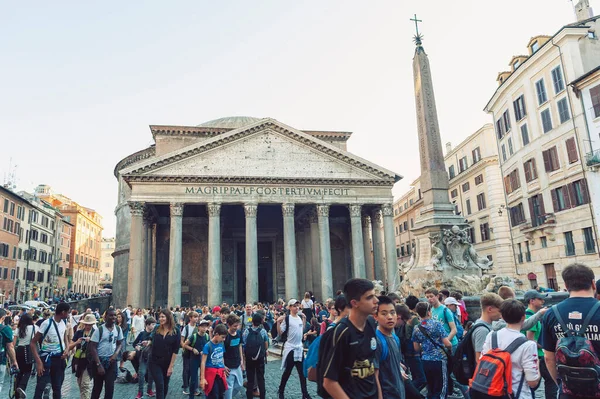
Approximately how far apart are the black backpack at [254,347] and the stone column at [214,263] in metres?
17.5

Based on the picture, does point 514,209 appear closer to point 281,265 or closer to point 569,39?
point 569,39

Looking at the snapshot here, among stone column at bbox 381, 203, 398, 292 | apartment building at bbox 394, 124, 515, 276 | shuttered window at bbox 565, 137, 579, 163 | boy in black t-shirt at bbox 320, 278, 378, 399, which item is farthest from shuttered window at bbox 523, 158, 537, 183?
boy in black t-shirt at bbox 320, 278, 378, 399

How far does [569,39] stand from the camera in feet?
66.1

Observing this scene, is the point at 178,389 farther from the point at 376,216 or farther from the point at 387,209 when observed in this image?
the point at 376,216

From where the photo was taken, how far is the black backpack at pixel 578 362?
276 cm

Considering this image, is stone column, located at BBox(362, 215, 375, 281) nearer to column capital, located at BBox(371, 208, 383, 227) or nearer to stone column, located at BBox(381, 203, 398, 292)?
stone column, located at BBox(381, 203, 398, 292)

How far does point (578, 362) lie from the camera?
2838 mm

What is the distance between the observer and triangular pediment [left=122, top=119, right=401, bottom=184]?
2509 cm

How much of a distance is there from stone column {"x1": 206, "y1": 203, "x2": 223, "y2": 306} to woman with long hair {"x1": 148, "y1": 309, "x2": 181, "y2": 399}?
17836 millimetres

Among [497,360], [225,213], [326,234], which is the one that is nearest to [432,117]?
[497,360]

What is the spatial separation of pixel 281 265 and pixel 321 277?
22.0 feet

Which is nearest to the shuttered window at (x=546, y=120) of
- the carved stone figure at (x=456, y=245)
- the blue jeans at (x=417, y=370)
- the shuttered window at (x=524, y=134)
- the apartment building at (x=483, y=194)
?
the shuttered window at (x=524, y=134)

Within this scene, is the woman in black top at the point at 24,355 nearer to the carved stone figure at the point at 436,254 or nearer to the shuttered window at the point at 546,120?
the carved stone figure at the point at 436,254

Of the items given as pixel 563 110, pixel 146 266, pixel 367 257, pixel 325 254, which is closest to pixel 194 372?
pixel 325 254
